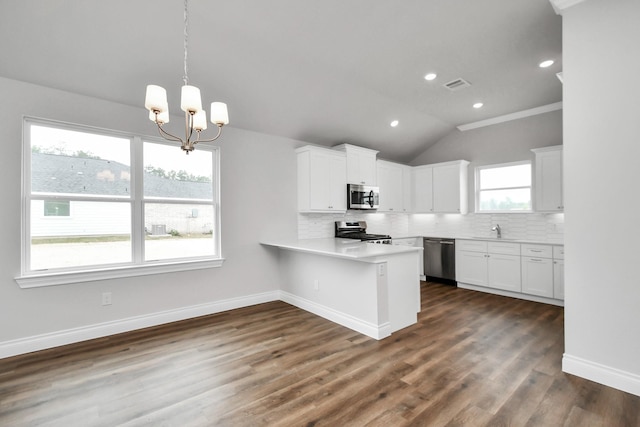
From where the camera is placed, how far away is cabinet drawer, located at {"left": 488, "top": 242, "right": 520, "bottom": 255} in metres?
4.72

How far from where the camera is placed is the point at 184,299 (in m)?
3.81

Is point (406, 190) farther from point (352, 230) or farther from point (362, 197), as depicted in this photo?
point (352, 230)

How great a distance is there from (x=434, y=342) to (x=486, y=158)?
13.0 ft

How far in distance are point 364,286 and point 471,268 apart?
295 cm

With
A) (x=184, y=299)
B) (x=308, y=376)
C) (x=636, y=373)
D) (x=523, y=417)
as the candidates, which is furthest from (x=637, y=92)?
(x=184, y=299)

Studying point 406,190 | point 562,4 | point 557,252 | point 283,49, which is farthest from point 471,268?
point 283,49

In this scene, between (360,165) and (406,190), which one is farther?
(406,190)

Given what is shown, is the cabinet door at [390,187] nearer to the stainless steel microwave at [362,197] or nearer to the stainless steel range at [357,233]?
the stainless steel microwave at [362,197]

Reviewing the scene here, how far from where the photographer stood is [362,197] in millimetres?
5297

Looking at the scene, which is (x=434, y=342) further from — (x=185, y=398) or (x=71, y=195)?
(x=71, y=195)

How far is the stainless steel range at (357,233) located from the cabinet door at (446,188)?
1.37 m

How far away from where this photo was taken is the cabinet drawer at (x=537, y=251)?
4384mm

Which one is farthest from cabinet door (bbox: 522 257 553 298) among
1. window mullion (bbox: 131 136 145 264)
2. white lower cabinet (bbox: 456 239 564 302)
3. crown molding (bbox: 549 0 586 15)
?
window mullion (bbox: 131 136 145 264)

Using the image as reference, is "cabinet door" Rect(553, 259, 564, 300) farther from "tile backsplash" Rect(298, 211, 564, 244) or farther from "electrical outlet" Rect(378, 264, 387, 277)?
"electrical outlet" Rect(378, 264, 387, 277)
